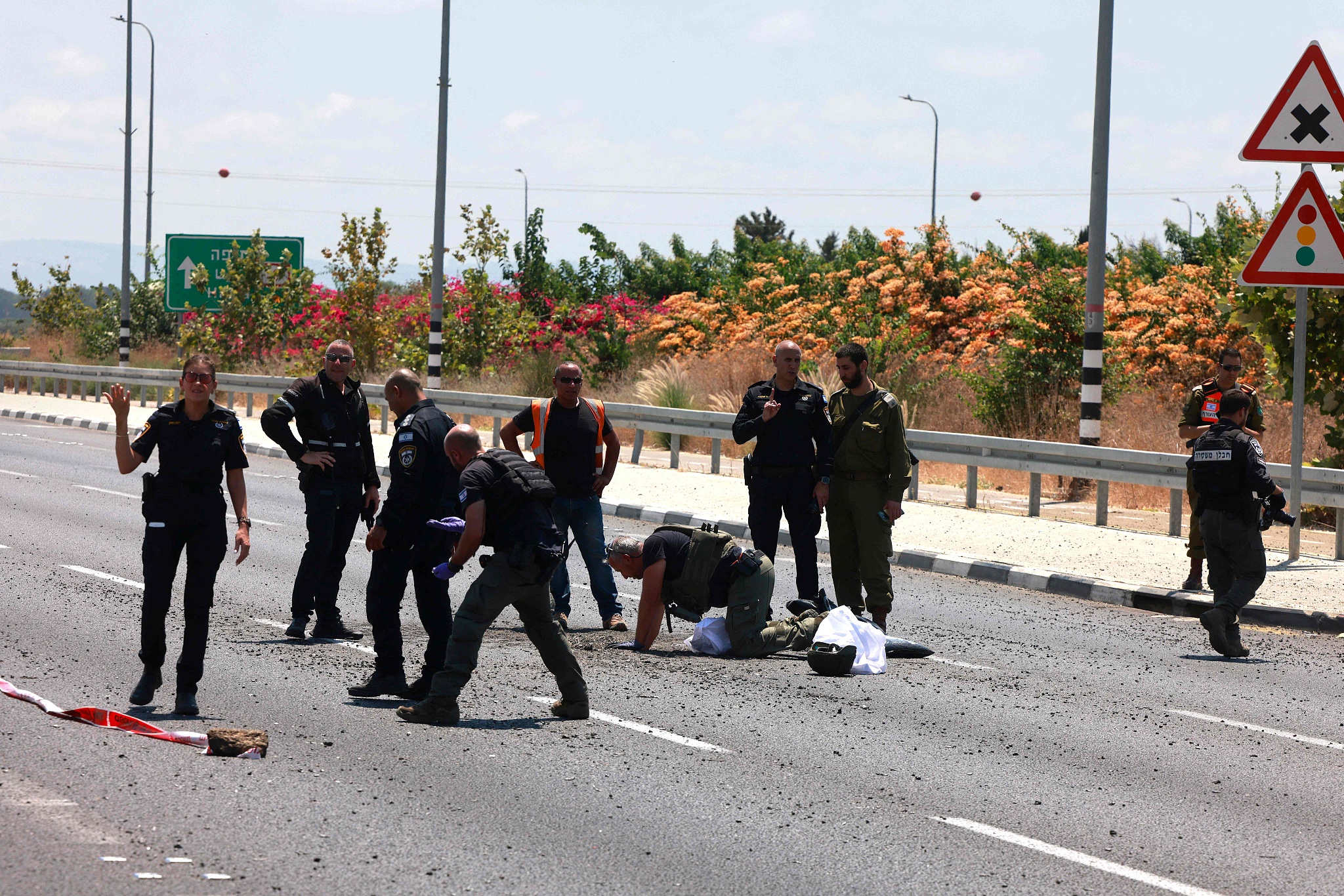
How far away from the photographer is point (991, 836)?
18.9ft

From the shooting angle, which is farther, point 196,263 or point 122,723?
point 196,263

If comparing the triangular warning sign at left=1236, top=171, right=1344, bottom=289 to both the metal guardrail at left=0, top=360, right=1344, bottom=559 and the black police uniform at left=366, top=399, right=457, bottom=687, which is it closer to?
the metal guardrail at left=0, top=360, right=1344, bottom=559

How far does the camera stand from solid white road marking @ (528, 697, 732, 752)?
6992 millimetres

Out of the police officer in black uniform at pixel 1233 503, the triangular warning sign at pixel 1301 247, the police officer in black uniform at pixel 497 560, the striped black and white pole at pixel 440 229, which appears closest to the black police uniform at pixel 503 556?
the police officer in black uniform at pixel 497 560

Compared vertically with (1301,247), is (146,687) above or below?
below

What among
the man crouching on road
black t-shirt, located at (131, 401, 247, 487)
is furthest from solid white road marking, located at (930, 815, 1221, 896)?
black t-shirt, located at (131, 401, 247, 487)

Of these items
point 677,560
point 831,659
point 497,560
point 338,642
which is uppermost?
point 497,560

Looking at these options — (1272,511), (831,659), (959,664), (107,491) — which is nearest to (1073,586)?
(1272,511)

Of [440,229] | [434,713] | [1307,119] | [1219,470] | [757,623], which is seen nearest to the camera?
[434,713]

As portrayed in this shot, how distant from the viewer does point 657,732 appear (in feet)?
23.9

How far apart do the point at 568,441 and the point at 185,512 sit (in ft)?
10.3

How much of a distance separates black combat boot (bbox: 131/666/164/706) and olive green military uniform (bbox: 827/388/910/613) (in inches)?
173

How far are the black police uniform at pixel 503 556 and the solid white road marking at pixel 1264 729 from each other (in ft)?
11.3

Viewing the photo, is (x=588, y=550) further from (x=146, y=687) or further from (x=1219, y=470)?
(x=1219, y=470)
